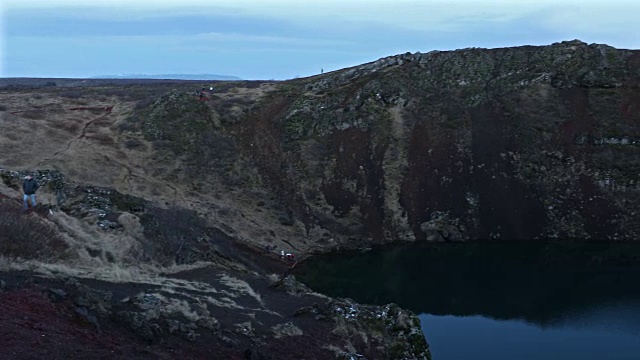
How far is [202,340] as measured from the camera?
25516 mm

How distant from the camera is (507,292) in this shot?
50312mm

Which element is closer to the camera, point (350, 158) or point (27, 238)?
point (27, 238)

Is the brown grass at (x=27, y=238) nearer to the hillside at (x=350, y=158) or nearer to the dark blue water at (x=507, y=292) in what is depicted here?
the hillside at (x=350, y=158)

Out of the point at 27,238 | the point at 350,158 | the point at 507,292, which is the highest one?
the point at 350,158

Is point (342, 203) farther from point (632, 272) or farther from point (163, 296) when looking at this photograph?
point (163, 296)

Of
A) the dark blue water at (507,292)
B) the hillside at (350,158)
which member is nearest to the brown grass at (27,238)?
the hillside at (350,158)

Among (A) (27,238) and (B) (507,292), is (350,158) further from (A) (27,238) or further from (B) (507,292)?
(A) (27,238)

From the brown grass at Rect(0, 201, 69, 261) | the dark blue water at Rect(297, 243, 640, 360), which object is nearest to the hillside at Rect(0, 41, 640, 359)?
the dark blue water at Rect(297, 243, 640, 360)

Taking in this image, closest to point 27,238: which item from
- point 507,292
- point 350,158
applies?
point 507,292

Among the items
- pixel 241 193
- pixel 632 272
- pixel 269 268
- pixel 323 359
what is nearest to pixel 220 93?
pixel 241 193

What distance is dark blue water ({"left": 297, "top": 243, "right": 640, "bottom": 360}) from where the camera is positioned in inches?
1560

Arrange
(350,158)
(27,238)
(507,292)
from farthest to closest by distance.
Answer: (350,158)
(507,292)
(27,238)

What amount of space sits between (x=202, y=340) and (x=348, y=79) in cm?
6156

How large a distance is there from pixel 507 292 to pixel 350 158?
1047 inches
